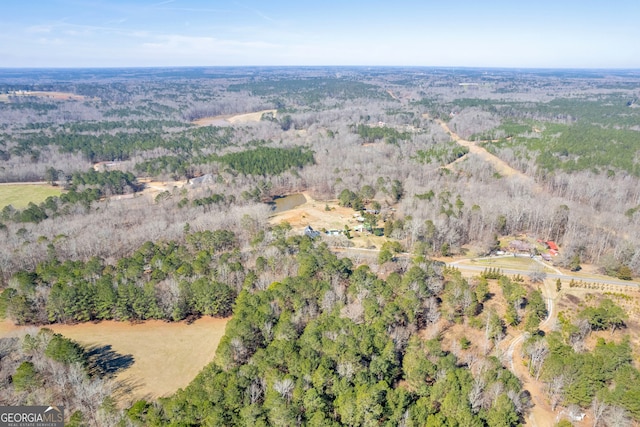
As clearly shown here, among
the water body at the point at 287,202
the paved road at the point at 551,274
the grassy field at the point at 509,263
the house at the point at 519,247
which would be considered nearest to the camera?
the paved road at the point at 551,274

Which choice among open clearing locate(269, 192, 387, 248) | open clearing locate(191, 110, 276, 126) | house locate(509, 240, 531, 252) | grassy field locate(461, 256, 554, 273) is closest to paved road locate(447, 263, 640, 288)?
grassy field locate(461, 256, 554, 273)

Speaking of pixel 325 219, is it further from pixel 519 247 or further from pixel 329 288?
pixel 519 247

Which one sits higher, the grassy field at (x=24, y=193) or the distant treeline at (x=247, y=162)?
the distant treeline at (x=247, y=162)

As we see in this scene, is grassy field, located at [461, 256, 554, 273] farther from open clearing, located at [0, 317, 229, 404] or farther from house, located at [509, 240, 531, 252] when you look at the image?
open clearing, located at [0, 317, 229, 404]

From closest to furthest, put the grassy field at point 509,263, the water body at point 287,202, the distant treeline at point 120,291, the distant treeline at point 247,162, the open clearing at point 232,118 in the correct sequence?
1. the distant treeline at point 120,291
2. the grassy field at point 509,263
3. the water body at point 287,202
4. the distant treeline at point 247,162
5. the open clearing at point 232,118

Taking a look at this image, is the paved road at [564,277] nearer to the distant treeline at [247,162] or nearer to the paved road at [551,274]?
the paved road at [551,274]

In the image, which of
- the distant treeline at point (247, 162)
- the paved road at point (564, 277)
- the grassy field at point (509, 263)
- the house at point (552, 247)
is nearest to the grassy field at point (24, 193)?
the distant treeline at point (247, 162)

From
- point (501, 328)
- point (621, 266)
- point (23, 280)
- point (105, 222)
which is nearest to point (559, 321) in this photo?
point (501, 328)
